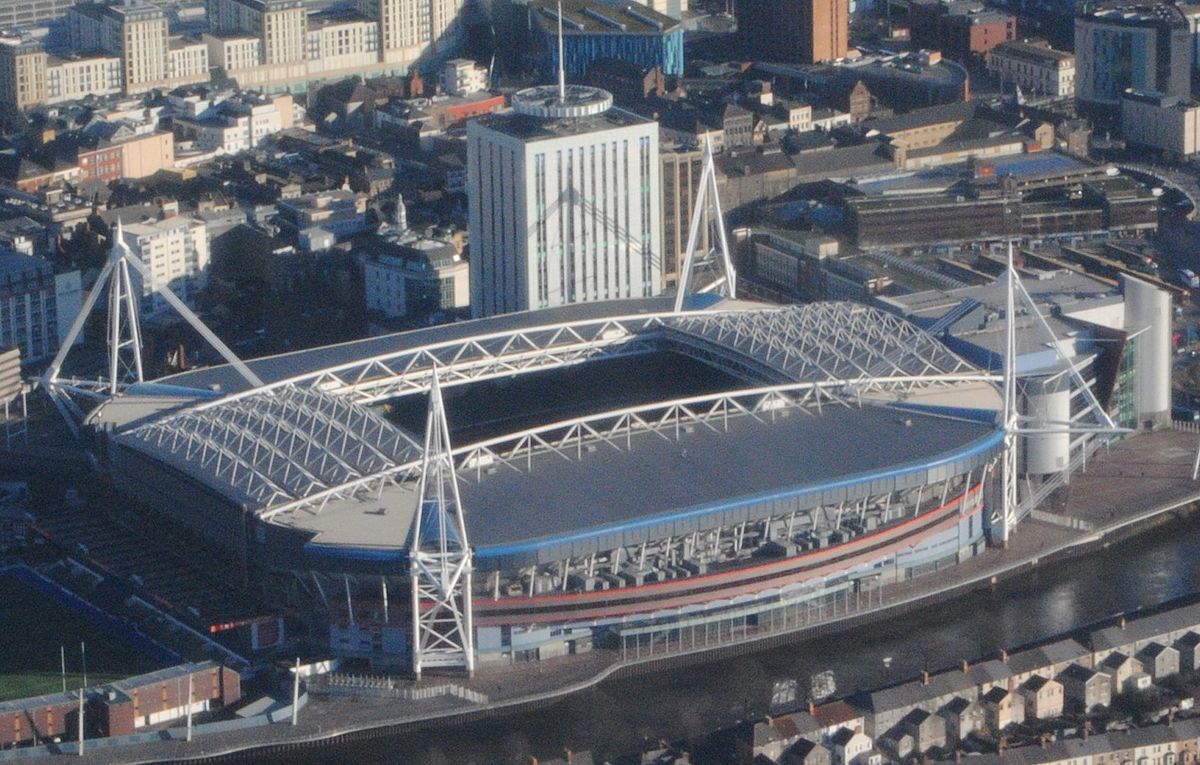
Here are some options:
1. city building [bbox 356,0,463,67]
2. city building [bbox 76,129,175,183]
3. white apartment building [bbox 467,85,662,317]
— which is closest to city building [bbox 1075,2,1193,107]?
city building [bbox 356,0,463,67]

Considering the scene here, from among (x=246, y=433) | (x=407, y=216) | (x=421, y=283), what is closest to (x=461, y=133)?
(x=407, y=216)

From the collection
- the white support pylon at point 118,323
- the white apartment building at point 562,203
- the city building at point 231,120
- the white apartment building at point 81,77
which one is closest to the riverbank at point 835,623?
the white apartment building at point 562,203

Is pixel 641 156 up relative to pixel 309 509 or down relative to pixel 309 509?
up

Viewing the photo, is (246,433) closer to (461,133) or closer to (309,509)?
(309,509)

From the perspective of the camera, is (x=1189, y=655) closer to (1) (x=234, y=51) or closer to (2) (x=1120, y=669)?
(2) (x=1120, y=669)

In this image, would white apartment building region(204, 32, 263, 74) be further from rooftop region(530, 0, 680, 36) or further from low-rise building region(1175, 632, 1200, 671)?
low-rise building region(1175, 632, 1200, 671)
